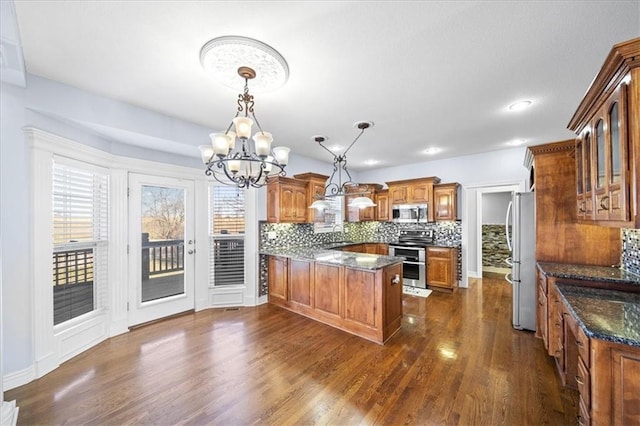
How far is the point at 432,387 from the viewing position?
6.98 ft

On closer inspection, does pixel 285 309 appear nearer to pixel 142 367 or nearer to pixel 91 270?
pixel 142 367

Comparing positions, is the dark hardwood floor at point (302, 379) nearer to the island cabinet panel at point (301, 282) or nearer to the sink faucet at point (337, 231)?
the island cabinet panel at point (301, 282)

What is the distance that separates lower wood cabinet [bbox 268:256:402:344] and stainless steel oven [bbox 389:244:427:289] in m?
2.01

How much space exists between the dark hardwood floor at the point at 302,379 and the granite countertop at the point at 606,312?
853 millimetres

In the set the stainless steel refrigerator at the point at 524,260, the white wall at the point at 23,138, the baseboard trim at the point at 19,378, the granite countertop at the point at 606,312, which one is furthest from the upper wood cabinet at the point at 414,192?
the baseboard trim at the point at 19,378

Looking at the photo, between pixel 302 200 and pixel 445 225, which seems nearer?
pixel 302 200

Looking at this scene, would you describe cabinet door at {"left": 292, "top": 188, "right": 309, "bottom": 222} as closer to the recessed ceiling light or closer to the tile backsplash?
the tile backsplash

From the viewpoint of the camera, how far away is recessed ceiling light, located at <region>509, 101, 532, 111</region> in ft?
9.20

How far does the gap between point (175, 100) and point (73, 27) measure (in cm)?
102

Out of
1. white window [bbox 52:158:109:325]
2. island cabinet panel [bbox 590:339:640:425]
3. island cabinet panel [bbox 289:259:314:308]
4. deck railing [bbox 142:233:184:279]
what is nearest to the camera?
island cabinet panel [bbox 590:339:640:425]

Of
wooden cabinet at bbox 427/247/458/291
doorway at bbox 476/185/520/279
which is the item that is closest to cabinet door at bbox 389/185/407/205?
wooden cabinet at bbox 427/247/458/291

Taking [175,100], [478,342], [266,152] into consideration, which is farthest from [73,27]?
[478,342]

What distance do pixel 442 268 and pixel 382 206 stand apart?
198 centimetres

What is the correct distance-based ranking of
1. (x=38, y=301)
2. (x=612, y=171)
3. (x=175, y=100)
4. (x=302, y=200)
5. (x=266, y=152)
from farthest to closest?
(x=302, y=200) < (x=175, y=100) < (x=38, y=301) < (x=266, y=152) < (x=612, y=171)
